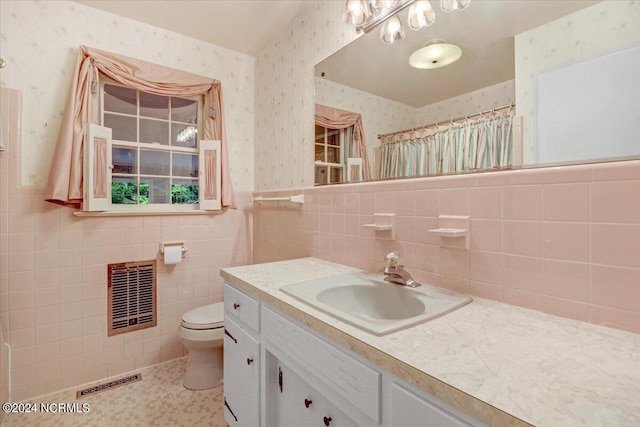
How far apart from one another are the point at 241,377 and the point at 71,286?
1432 mm

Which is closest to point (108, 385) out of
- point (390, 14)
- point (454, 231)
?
point (454, 231)

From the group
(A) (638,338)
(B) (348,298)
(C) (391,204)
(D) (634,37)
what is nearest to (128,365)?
(B) (348,298)

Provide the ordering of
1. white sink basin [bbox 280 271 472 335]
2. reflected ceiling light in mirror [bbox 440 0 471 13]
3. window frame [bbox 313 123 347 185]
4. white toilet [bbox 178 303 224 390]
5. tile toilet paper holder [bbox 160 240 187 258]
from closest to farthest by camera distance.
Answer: white sink basin [bbox 280 271 472 335]
reflected ceiling light in mirror [bbox 440 0 471 13]
window frame [bbox 313 123 347 185]
white toilet [bbox 178 303 224 390]
tile toilet paper holder [bbox 160 240 187 258]

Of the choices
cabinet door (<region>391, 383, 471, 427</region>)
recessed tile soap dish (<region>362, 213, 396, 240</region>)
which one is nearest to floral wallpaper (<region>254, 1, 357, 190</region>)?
recessed tile soap dish (<region>362, 213, 396, 240</region>)

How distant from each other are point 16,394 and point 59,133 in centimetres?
161

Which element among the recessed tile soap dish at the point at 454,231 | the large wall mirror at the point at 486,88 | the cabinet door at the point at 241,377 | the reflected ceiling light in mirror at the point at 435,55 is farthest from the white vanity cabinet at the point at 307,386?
the reflected ceiling light in mirror at the point at 435,55

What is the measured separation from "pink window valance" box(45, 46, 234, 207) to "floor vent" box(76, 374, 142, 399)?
1.20 m

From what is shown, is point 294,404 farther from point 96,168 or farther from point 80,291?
point 96,168

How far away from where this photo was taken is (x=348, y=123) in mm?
1652

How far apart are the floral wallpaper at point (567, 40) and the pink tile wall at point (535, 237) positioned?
0.15 metres

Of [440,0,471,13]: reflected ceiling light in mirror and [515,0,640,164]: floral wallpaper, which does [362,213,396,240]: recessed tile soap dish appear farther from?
[440,0,471,13]: reflected ceiling light in mirror

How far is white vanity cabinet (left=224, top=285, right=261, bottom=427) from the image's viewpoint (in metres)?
1.20

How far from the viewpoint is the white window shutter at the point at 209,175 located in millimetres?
2320

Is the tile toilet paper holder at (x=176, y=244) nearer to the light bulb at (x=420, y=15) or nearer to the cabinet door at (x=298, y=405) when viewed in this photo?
the cabinet door at (x=298, y=405)
